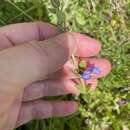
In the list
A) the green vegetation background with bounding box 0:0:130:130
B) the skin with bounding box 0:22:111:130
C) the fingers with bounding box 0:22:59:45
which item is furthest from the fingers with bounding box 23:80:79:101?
the fingers with bounding box 0:22:59:45

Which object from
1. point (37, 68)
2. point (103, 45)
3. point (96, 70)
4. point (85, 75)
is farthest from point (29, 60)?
point (103, 45)

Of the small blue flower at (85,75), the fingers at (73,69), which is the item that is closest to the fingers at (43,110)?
the fingers at (73,69)

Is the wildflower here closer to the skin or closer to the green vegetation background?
the skin

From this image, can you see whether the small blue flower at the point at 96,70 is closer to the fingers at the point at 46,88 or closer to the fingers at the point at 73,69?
the fingers at the point at 73,69

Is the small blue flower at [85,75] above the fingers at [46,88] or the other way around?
above

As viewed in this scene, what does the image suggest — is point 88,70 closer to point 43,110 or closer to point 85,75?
point 85,75
